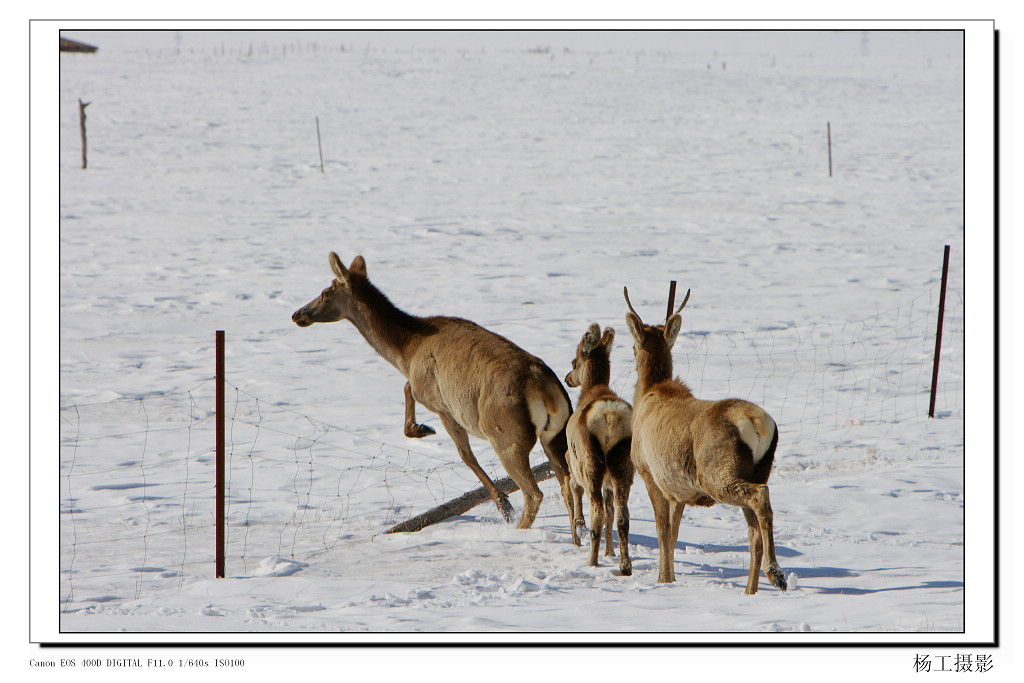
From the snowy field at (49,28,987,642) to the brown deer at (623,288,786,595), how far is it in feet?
1.16

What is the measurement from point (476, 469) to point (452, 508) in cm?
45

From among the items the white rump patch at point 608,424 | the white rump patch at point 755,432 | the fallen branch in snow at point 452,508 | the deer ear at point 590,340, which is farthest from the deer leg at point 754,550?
the fallen branch in snow at point 452,508

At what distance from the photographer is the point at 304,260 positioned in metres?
19.9

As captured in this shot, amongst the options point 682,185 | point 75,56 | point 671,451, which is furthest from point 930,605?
point 75,56

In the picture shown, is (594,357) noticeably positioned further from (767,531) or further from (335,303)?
(335,303)

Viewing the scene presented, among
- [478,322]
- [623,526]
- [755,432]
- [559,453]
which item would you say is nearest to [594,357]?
[559,453]

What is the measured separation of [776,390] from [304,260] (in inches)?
417

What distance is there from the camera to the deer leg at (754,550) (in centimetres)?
594

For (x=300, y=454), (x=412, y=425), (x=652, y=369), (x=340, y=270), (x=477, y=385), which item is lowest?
(x=300, y=454)

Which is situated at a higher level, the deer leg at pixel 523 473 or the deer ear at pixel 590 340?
the deer ear at pixel 590 340

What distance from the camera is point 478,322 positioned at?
15.9 m

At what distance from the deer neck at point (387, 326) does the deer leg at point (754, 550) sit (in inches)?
141

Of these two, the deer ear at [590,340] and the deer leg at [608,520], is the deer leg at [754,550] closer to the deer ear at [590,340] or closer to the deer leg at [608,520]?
the deer leg at [608,520]
